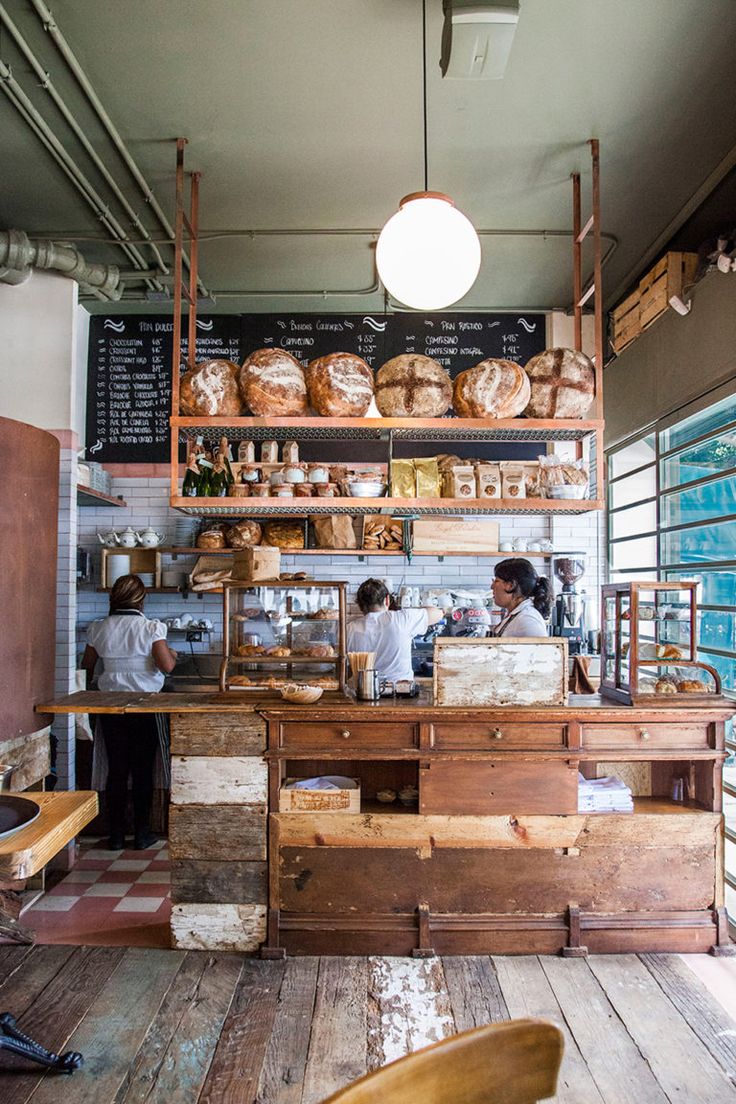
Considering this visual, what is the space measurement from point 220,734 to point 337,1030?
120cm

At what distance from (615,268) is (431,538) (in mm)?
2252

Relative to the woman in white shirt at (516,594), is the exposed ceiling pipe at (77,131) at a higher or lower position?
higher

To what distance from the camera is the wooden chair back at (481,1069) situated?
91cm

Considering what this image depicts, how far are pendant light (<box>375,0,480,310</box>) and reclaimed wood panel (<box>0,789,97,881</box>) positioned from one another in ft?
7.46

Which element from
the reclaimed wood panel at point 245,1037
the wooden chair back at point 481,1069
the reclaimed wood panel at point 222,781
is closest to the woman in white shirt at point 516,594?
the reclaimed wood panel at point 222,781

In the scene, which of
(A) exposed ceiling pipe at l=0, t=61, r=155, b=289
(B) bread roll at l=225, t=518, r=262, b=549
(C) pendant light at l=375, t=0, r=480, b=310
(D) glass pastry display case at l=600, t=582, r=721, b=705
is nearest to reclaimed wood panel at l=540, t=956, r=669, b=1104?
(D) glass pastry display case at l=600, t=582, r=721, b=705

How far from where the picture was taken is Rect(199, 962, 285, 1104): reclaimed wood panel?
242cm

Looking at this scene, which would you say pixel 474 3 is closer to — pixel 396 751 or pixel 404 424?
pixel 404 424

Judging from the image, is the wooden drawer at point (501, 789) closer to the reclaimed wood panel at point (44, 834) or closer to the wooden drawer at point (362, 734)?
the wooden drawer at point (362, 734)

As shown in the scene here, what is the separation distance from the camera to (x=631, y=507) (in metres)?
5.56

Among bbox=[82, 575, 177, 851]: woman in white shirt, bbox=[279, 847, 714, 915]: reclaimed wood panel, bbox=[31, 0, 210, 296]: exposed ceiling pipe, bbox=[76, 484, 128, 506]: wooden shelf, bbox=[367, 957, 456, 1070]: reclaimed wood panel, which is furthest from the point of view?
bbox=[76, 484, 128, 506]: wooden shelf

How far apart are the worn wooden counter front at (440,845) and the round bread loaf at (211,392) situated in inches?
55.9

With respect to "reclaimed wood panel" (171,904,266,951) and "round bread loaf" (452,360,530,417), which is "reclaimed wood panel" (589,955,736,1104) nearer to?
"reclaimed wood panel" (171,904,266,951)

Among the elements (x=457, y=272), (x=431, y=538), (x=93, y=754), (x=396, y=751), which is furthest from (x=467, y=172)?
(x=93, y=754)
